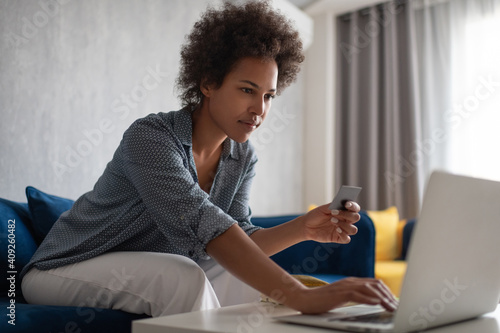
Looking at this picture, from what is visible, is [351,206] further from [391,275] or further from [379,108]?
[379,108]

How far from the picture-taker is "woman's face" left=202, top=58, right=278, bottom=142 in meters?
1.26

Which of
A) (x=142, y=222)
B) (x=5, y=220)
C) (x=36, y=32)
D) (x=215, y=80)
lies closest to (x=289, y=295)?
(x=142, y=222)

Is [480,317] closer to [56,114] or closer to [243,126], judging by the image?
[243,126]

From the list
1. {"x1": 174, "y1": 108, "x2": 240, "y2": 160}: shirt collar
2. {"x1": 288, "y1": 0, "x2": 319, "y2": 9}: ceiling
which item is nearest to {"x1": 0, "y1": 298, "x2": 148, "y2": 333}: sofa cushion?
{"x1": 174, "y1": 108, "x2": 240, "y2": 160}: shirt collar

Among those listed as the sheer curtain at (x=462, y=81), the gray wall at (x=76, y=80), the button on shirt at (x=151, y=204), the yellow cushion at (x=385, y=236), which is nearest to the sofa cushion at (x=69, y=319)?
the button on shirt at (x=151, y=204)

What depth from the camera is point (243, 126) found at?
1294 millimetres

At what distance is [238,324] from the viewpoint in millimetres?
750

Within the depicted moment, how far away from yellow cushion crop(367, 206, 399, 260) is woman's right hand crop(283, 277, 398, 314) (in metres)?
2.79

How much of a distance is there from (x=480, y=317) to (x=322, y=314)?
347 mm

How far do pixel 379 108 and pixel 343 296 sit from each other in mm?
3763

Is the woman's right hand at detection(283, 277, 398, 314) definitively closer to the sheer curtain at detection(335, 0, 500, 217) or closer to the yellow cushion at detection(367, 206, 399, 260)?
the yellow cushion at detection(367, 206, 399, 260)

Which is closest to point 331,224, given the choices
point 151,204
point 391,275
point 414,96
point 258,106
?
point 258,106

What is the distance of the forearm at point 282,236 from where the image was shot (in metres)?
1.31

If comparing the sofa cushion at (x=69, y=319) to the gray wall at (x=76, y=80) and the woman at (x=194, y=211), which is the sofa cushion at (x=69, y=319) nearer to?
the woman at (x=194, y=211)
